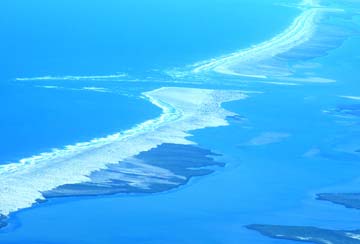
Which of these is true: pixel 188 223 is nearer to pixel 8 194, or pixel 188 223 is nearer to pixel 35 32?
pixel 8 194

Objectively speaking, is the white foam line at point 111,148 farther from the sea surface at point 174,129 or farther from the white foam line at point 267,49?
the white foam line at point 267,49

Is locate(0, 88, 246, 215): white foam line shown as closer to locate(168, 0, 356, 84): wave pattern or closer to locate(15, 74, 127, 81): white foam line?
locate(15, 74, 127, 81): white foam line

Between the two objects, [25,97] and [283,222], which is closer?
[283,222]

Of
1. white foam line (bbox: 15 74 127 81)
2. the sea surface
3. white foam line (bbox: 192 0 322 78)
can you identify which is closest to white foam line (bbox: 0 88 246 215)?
the sea surface

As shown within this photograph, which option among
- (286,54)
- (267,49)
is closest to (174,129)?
(286,54)

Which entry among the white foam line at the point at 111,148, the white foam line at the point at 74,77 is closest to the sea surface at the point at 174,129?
the white foam line at the point at 111,148

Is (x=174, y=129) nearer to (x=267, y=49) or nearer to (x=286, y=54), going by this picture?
(x=286, y=54)

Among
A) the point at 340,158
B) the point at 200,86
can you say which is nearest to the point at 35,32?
the point at 200,86

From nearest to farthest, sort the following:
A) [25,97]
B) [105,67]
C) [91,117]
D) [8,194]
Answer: [8,194] < [91,117] < [25,97] < [105,67]
